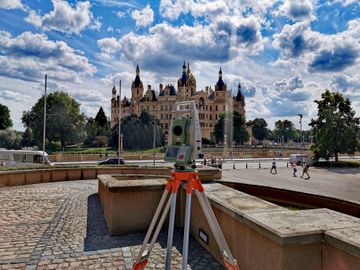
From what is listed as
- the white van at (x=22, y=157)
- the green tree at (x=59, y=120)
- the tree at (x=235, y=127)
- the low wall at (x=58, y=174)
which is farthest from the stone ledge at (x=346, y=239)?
the tree at (x=235, y=127)

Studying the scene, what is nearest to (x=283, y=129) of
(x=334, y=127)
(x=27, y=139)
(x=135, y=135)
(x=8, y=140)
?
(x=135, y=135)

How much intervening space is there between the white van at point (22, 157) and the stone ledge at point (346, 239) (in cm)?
3234

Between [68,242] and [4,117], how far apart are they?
75.8 metres

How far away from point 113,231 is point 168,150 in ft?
11.4

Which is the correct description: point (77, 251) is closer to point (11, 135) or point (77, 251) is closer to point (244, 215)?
point (244, 215)

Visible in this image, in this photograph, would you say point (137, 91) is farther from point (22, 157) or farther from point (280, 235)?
point (280, 235)

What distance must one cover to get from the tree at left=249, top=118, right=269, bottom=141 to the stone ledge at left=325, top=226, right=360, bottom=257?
129987 millimetres

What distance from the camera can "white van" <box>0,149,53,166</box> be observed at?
3123 centimetres

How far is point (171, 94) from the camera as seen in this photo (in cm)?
11506

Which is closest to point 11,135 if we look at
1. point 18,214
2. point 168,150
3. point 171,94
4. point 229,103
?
point 171,94

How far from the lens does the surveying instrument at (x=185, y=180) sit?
376 cm

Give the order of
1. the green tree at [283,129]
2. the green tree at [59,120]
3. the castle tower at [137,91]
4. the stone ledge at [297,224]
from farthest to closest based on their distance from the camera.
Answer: the green tree at [283,129] → the castle tower at [137,91] → the green tree at [59,120] → the stone ledge at [297,224]

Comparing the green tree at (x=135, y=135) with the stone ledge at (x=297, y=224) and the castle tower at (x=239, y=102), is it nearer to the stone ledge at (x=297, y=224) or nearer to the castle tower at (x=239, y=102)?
the castle tower at (x=239, y=102)

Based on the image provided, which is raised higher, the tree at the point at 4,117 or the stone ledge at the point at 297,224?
the tree at the point at 4,117
